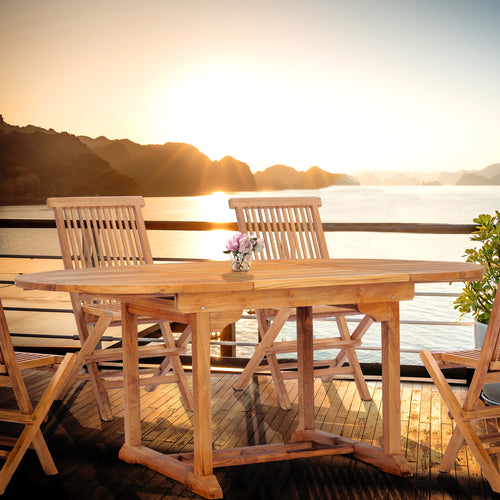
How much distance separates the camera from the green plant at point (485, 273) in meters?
3.28

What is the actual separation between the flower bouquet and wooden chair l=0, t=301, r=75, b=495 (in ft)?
2.21

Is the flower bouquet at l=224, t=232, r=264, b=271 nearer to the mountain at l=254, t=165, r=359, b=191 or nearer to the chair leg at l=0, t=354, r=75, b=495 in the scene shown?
the chair leg at l=0, t=354, r=75, b=495

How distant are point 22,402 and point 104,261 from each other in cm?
122

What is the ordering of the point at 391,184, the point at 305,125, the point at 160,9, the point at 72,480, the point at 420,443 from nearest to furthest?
the point at 72,480, the point at 420,443, the point at 160,9, the point at 305,125, the point at 391,184

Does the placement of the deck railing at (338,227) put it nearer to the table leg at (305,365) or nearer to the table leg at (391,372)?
the table leg at (305,365)

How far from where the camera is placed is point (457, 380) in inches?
140

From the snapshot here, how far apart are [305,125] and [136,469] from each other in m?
16.3

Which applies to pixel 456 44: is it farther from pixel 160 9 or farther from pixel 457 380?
pixel 457 380

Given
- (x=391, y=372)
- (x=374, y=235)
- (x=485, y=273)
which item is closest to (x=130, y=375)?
(x=391, y=372)

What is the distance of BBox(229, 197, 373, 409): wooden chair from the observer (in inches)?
118

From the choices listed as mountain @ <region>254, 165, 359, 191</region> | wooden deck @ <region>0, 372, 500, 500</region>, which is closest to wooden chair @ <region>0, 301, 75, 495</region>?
wooden deck @ <region>0, 372, 500, 500</region>

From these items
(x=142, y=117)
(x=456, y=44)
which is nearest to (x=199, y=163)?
(x=142, y=117)

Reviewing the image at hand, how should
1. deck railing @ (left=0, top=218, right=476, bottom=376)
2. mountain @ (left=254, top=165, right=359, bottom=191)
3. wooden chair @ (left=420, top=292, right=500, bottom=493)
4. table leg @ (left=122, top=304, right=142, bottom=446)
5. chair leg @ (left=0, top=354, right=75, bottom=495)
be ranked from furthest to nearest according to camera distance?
mountain @ (left=254, top=165, right=359, bottom=191) < deck railing @ (left=0, top=218, right=476, bottom=376) < table leg @ (left=122, top=304, right=142, bottom=446) < chair leg @ (left=0, top=354, right=75, bottom=495) < wooden chair @ (left=420, top=292, right=500, bottom=493)

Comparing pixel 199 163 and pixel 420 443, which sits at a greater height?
pixel 199 163
